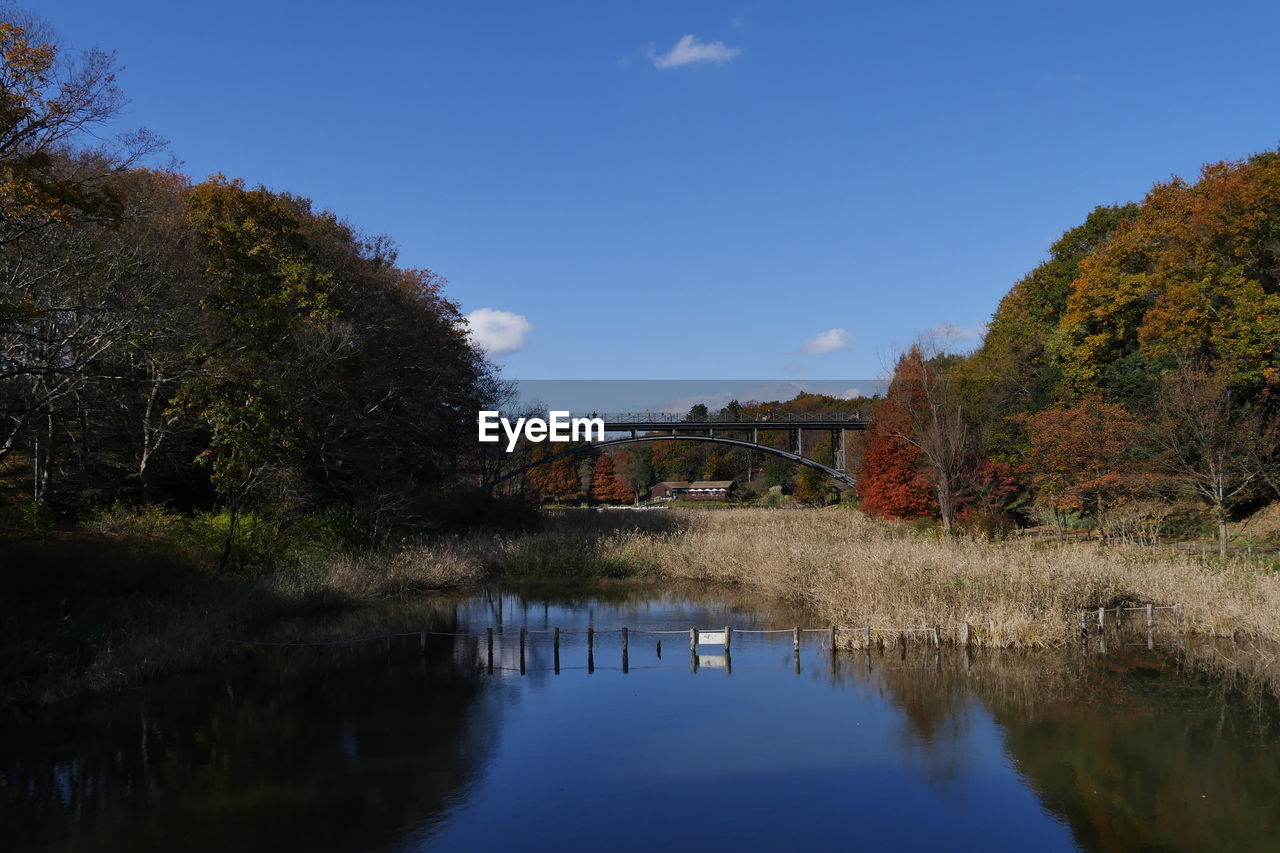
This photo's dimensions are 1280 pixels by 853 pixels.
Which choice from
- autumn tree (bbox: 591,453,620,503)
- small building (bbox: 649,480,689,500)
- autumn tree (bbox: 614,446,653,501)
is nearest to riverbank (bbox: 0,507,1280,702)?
autumn tree (bbox: 591,453,620,503)

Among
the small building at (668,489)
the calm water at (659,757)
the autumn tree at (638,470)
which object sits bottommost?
the calm water at (659,757)

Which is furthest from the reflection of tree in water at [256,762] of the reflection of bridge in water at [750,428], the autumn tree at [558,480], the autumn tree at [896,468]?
the autumn tree at [558,480]

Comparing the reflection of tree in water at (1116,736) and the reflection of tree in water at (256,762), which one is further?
the reflection of tree in water at (1116,736)

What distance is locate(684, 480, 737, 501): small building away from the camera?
76.6 m

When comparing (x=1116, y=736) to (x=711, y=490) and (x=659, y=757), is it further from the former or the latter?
(x=711, y=490)

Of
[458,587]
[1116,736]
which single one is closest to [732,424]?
[458,587]

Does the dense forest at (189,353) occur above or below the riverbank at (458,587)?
above

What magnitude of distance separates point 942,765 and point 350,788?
702cm

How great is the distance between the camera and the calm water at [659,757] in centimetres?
975

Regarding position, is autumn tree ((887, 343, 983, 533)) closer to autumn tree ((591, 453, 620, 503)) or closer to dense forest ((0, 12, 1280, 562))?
dense forest ((0, 12, 1280, 562))

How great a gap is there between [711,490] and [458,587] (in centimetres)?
5501

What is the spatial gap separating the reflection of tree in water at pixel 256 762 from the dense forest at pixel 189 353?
206 inches

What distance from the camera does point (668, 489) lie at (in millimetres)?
88625

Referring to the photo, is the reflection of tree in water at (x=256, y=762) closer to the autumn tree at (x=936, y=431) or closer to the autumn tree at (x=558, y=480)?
the autumn tree at (x=936, y=431)
